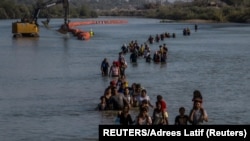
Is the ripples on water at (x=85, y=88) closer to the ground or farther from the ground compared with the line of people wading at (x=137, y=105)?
closer to the ground

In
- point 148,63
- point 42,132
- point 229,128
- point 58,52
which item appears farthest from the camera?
point 58,52

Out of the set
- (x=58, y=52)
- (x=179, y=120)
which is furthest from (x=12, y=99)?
(x=58, y=52)

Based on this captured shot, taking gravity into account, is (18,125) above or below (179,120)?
below

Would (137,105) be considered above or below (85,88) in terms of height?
above

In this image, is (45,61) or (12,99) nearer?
(12,99)

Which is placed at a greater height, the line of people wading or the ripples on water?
the line of people wading

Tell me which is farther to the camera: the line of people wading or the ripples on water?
the ripples on water

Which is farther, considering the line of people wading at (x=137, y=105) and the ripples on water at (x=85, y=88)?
the ripples on water at (x=85, y=88)

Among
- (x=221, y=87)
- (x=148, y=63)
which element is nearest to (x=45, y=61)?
(x=148, y=63)

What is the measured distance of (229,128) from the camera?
13.8 m

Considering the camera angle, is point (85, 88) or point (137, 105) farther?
point (85, 88)

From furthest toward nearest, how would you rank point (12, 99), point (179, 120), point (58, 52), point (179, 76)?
point (58, 52), point (179, 76), point (12, 99), point (179, 120)

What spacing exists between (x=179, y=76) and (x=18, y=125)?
18.8m

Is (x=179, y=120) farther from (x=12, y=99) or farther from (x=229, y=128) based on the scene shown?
(x=12, y=99)
